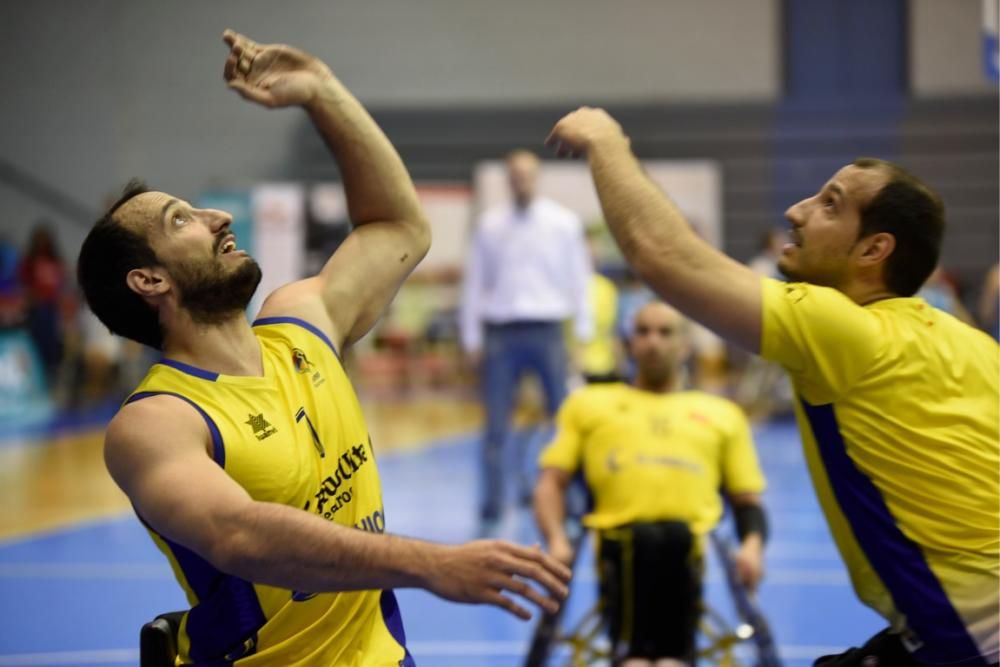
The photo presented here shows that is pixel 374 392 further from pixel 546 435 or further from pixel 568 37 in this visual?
pixel 546 435

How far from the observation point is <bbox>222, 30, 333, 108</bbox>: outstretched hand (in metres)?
2.92

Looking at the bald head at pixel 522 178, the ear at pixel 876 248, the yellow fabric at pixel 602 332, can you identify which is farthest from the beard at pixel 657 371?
the yellow fabric at pixel 602 332

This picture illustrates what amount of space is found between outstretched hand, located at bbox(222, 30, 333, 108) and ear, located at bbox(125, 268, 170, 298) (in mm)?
489

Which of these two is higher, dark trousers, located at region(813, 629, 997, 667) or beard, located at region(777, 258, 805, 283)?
beard, located at region(777, 258, 805, 283)

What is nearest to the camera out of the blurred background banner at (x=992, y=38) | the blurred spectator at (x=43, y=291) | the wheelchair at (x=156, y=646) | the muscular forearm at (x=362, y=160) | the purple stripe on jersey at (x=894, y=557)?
the purple stripe on jersey at (x=894, y=557)

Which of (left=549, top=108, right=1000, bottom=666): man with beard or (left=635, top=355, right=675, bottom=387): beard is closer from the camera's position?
(left=549, top=108, right=1000, bottom=666): man with beard

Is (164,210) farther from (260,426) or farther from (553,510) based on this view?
Result: (553,510)

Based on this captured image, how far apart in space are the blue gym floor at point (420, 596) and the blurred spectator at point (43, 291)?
20.9ft

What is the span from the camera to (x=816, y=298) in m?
2.40

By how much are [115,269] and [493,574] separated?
1.10 metres

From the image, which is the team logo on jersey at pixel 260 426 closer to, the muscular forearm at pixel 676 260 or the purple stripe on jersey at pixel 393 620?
the purple stripe on jersey at pixel 393 620

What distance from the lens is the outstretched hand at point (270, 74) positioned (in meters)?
2.92

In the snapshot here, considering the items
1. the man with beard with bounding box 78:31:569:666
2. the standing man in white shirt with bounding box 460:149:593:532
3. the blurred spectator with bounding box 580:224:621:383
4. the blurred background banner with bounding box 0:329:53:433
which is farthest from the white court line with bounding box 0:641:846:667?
the blurred background banner with bounding box 0:329:53:433

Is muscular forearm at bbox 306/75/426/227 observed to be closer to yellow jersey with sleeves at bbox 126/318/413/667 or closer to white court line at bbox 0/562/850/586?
yellow jersey with sleeves at bbox 126/318/413/667
